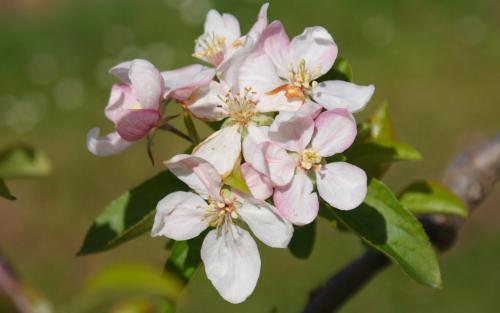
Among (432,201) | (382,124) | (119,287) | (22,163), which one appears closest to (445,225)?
(432,201)

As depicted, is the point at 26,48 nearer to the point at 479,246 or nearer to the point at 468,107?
the point at 468,107

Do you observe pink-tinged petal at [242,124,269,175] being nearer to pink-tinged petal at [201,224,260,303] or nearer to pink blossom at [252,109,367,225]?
pink blossom at [252,109,367,225]

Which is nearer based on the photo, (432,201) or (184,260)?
(184,260)

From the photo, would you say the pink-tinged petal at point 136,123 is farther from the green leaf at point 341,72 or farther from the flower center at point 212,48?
the green leaf at point 341,72

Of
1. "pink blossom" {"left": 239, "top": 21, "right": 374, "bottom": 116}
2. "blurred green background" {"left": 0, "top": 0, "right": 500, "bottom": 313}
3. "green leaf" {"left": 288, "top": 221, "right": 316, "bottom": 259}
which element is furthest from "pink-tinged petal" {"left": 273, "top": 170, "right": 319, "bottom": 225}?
"blurred green background" {"left": 0, "top": 0, "right": 500, "bottom": 313}

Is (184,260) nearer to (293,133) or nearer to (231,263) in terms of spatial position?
(231,263)

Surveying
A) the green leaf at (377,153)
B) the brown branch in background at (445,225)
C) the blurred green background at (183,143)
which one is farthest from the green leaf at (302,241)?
the blurred green background at (183,143)
